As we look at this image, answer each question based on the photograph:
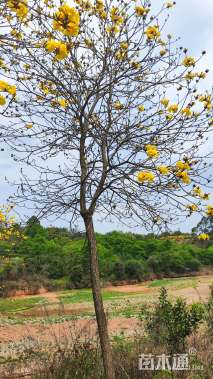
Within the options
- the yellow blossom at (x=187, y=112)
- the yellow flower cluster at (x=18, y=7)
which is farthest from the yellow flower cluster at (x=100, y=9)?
the yellow flower cluster at (x=18, y=7)

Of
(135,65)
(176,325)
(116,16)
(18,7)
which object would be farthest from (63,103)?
(176,325)

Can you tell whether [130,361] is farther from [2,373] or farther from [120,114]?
[120,114]

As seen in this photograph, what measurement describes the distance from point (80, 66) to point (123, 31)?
52 cm

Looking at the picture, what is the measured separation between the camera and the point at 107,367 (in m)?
4.55

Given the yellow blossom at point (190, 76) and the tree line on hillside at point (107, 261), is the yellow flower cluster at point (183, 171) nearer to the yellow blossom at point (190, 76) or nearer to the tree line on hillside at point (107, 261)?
the yellow blossom at point (190, 76)

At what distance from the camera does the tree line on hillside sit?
2741 centimetres

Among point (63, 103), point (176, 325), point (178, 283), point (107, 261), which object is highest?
point (107, 261)

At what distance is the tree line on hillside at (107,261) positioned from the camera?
27.4 meters

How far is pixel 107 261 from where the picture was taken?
104 feet

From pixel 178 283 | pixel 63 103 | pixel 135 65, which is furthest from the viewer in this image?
pixel 178 283

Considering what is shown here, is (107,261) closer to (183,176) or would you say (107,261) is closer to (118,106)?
(118,106)

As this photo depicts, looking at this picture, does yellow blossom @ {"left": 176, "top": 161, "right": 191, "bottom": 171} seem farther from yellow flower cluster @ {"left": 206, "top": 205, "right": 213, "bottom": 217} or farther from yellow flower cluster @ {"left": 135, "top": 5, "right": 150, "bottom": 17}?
yellow flower cluster @ {"left": 135, "top": 5, "right": 150, "bottom": 17}

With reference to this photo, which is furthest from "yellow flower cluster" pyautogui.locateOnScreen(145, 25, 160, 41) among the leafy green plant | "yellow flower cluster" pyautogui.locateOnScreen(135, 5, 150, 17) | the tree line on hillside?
the tree line on hillside

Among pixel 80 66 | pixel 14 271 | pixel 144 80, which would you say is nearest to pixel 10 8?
pixel 80 66
